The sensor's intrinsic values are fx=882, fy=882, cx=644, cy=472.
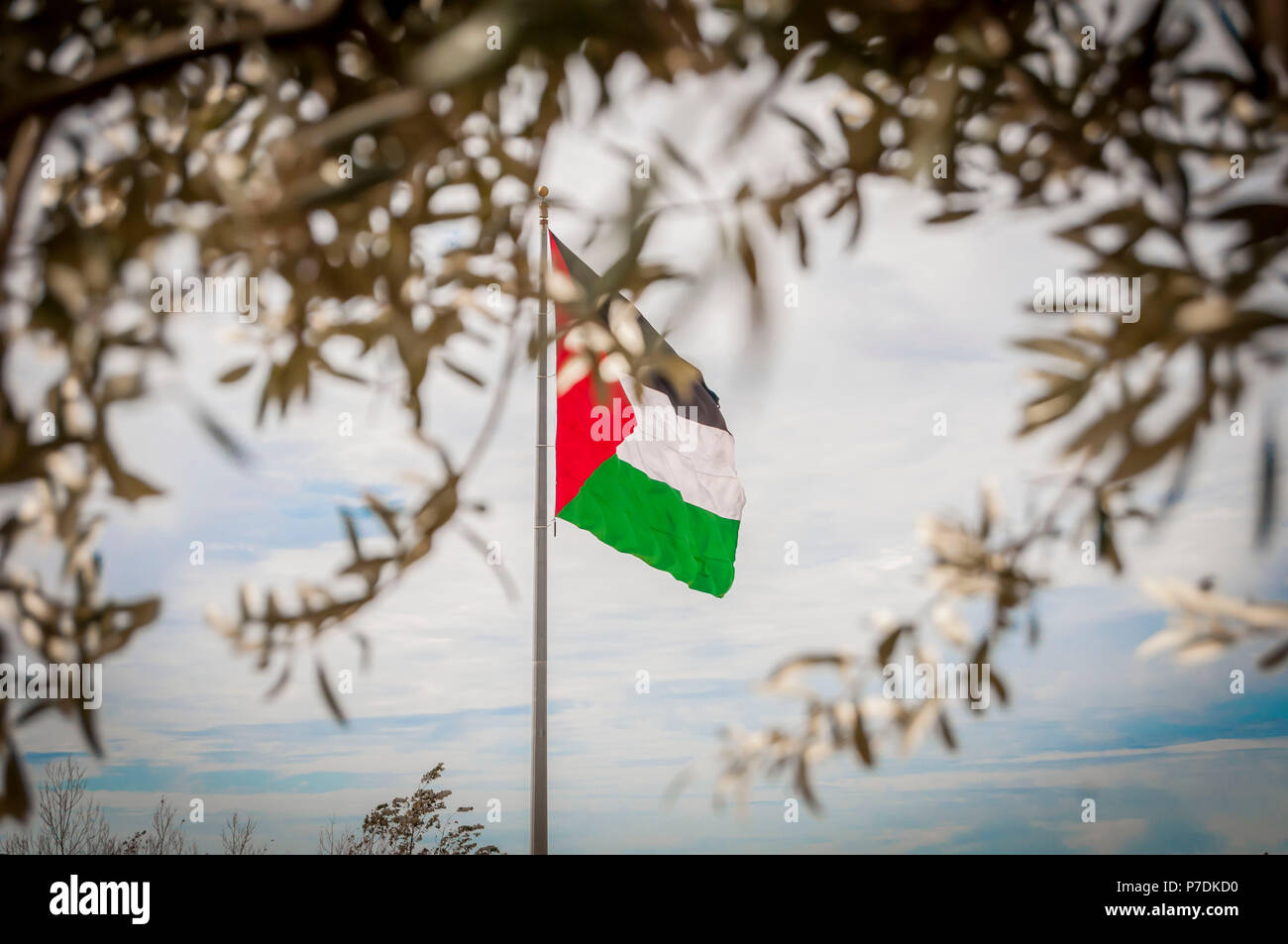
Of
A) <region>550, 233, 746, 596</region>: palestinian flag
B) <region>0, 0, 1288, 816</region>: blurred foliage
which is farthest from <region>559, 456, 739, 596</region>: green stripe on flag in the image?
<region>0, 0, 1288, 816</region>: blurred foliage

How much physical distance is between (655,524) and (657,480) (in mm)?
330

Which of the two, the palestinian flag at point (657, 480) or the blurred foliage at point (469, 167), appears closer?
the blurred foliage at point (469, 167)

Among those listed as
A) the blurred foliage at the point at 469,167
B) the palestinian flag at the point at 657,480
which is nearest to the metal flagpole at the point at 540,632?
the palestinian flag at the point at 657,480

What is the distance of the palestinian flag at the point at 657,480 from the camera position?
636 centimetres

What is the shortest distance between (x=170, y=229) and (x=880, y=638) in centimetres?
99

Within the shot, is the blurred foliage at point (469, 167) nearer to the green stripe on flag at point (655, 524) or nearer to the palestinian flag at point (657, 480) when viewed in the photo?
the palestinian flag at point (657, 480)

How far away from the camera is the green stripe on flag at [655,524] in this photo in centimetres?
650

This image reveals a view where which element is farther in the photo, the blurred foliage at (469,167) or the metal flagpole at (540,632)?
the metal flagpole at (540,632)

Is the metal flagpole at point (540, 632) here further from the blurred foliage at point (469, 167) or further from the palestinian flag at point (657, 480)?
the blurred foliage at point (469, 167)

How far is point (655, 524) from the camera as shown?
6.66 meters

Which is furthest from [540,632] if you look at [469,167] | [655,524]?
[469,167]
